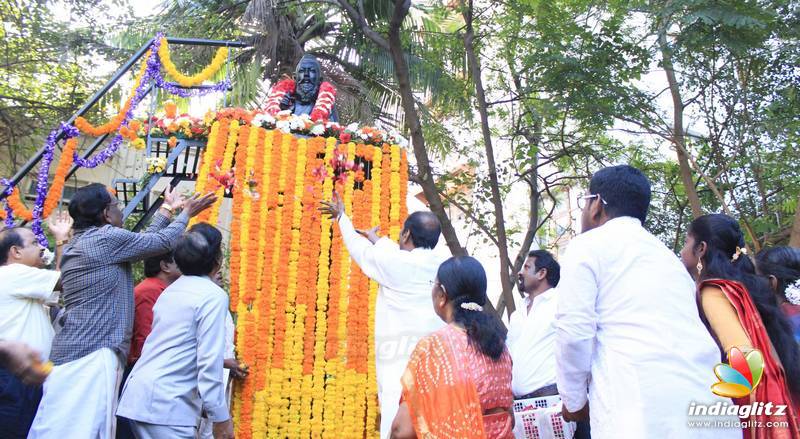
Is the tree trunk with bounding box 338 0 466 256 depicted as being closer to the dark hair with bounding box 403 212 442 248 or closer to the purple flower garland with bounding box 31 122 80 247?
the dark hair with bounding box 403 212 442 248

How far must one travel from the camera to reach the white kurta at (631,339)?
93.3 inches

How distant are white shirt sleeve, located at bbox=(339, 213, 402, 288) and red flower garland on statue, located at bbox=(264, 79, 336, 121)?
6.97 ft

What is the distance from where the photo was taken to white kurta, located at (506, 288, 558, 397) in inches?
149

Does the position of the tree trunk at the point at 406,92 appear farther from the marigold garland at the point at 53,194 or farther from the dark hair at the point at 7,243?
the dark hair at the point at 7,243

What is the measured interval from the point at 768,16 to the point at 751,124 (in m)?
2.81

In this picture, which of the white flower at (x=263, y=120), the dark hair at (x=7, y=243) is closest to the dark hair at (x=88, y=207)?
the dark hair at (x=7, y=243)

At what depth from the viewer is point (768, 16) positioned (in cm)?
644

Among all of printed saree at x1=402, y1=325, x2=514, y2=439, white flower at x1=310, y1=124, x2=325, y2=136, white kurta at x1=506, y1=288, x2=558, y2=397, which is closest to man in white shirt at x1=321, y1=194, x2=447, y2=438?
white kurta at x1=506, y1=288, x2=558, y2=397

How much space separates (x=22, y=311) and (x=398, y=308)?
7.47 feet

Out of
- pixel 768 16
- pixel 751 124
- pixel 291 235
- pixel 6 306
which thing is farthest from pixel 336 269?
pixel 751 124

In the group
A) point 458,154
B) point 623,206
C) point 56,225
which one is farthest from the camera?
point 458,154

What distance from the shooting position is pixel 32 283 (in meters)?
3.71

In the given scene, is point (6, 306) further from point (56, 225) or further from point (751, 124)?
point (751, 124)

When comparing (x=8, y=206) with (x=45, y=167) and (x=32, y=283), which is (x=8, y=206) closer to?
(x=45, y=167)
